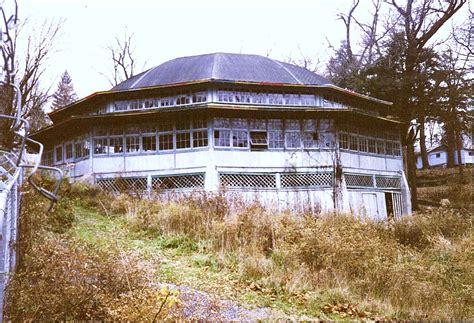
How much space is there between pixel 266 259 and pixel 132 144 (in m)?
12.7

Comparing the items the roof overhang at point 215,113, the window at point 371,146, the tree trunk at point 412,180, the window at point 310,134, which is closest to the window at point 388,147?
the window at point 371,146

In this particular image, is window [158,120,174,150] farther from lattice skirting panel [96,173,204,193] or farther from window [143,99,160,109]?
window [143,99,160,109]

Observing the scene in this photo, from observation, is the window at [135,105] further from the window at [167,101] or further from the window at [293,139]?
the window at [293,139]

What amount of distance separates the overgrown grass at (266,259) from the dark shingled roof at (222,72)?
954 centimetres

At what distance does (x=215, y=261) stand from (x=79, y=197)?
8.16 meters

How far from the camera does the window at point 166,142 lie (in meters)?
19.8

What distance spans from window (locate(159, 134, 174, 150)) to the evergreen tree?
110ft

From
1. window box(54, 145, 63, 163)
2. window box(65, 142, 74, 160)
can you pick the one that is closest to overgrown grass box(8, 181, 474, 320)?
window box(65, 142, 74, 160)

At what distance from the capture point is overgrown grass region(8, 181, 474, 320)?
6.90 meters

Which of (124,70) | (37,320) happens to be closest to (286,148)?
(37,320)

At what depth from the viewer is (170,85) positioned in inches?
811

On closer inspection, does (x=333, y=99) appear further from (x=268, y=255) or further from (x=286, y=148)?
(x=268, y=255)

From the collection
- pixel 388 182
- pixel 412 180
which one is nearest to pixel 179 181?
pixel 388 182

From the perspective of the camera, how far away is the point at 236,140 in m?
19.6
